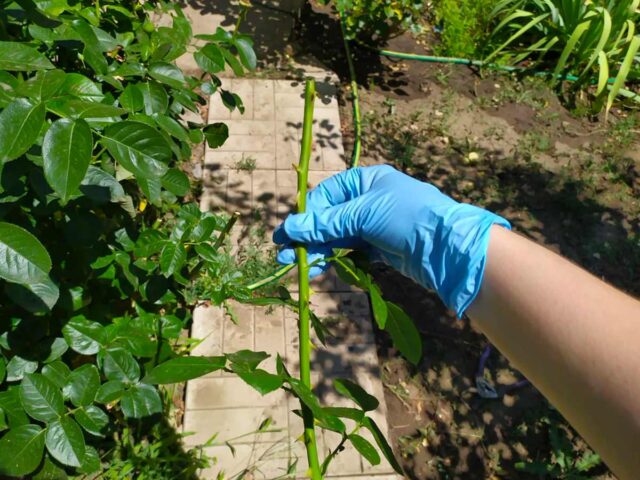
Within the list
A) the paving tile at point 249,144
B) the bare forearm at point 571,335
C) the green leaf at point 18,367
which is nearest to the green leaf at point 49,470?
the green leaf at point 18,367

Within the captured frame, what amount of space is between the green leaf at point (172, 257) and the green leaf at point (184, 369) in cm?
42

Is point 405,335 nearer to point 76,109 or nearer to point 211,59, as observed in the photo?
point 76,109

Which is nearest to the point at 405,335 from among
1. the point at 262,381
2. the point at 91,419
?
the point at 262,381

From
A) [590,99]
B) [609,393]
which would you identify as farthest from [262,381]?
[590,99]

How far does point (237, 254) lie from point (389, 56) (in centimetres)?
255

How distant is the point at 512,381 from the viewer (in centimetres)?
303

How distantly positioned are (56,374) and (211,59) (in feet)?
3.05

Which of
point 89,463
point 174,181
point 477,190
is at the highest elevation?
point 174,181

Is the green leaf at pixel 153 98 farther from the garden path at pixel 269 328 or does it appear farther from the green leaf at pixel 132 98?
the garden path at pixel 269 328

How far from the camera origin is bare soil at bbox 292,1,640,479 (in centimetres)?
282

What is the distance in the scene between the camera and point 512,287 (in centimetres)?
147

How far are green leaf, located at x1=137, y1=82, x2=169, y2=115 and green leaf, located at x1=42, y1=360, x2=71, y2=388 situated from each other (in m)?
0.65

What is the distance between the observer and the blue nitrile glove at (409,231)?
5.39 feet

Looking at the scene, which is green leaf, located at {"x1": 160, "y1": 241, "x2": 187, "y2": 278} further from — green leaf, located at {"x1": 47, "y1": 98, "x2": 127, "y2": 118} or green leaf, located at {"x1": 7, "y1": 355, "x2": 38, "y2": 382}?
green leaf, located at {"x1": 47, "y1": 98, "x2": 127, "y2": 118}
